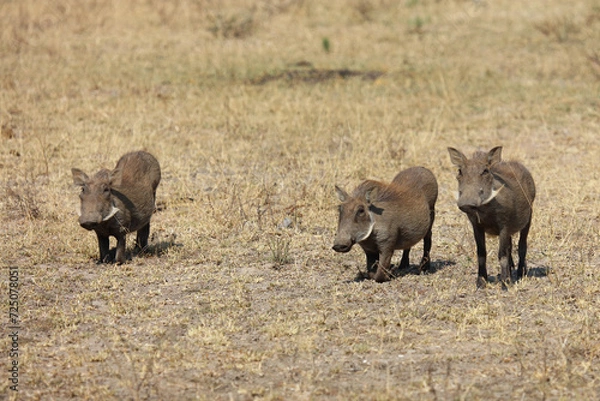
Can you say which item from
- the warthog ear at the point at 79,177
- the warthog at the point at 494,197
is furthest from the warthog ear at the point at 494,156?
the warthog ear at the point at 79,177

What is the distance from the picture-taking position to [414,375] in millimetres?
4875

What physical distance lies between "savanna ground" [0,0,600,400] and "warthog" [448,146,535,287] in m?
0.30

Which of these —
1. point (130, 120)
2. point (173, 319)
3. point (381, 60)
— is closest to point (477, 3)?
point (381, 60)

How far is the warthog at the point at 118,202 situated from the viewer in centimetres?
672

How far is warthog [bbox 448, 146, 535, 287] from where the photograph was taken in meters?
5.96

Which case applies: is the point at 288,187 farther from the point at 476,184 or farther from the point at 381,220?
the point at 476,184

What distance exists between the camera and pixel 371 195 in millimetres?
6305

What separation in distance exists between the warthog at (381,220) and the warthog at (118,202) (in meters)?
1.65

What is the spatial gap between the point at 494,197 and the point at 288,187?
327 centimetres

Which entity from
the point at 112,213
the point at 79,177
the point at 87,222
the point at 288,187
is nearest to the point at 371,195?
the point at 112,213

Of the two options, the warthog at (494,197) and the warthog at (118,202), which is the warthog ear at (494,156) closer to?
the warthog at (494,197)

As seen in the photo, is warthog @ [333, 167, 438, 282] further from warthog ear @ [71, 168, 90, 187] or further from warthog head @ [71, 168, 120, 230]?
warthog ear @ [71, 168, 90, 187]

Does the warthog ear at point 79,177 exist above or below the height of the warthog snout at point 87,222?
above

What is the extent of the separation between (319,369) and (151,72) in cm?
964
